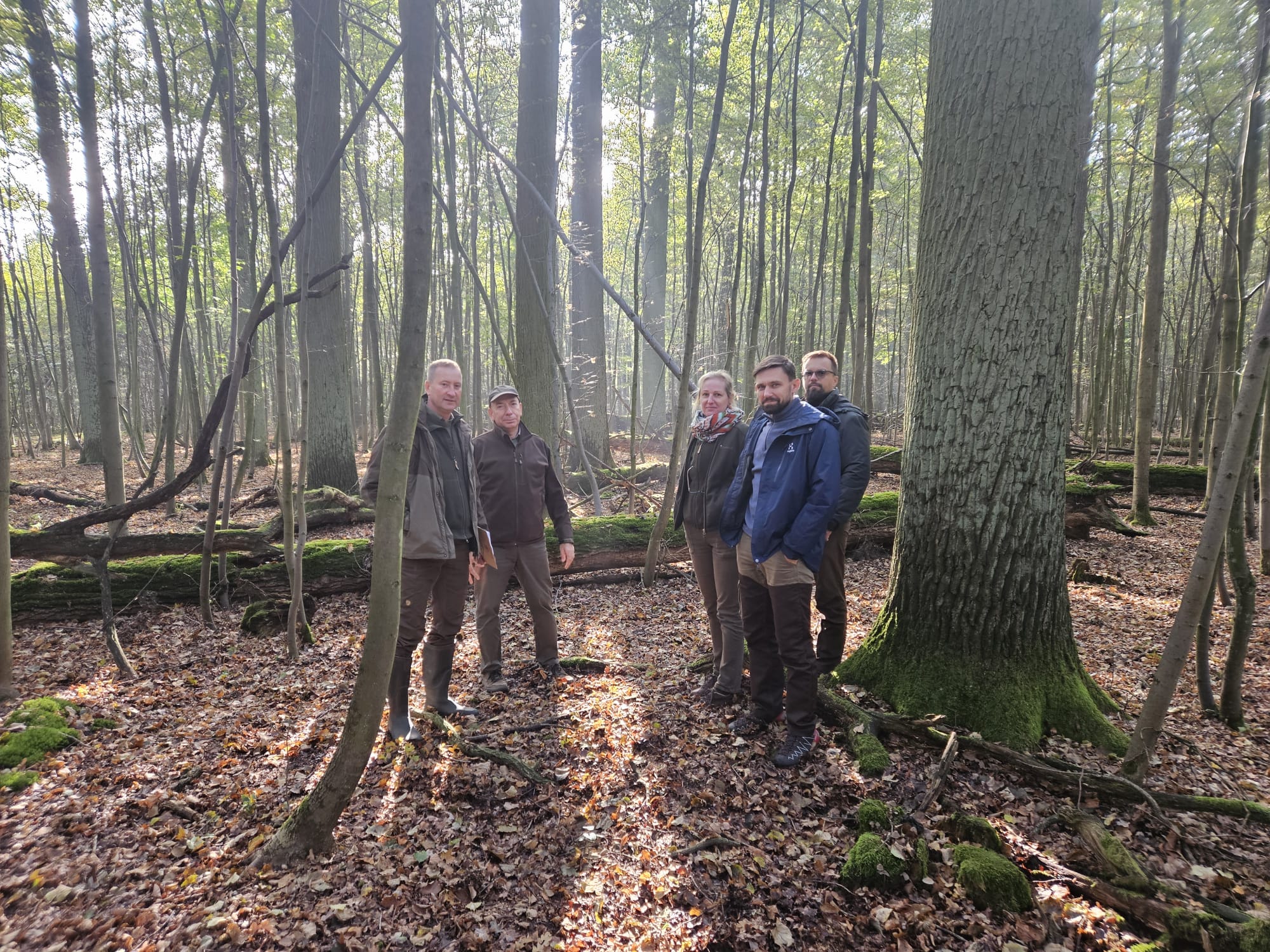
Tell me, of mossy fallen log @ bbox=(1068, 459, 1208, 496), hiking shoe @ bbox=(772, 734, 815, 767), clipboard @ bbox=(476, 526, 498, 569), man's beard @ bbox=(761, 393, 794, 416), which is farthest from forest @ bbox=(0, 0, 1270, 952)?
mossy fallen log @ bbox=(1068, 459, 1208, 496)

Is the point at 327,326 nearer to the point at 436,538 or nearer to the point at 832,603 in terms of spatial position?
the point at 436,538

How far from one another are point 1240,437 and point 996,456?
94cm

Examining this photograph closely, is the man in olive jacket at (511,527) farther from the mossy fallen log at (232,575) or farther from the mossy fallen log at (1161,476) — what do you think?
the mossy fallen log at (1161,476)

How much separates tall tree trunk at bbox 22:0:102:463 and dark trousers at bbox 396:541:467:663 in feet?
18.8

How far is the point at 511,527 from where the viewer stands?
4.35 metres

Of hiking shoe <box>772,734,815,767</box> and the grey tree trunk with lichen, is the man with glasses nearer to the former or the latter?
the grey tree trunk with lichen

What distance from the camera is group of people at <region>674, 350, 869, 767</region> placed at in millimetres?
3150

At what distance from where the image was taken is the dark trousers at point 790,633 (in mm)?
3143

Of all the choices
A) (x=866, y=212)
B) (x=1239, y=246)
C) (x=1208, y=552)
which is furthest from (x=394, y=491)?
(x=866, y=212)

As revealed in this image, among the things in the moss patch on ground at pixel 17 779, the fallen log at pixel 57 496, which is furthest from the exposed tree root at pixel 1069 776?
the fallen log at pixel 57 496

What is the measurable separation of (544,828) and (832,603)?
2.28 meters

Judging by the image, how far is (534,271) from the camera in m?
7.67

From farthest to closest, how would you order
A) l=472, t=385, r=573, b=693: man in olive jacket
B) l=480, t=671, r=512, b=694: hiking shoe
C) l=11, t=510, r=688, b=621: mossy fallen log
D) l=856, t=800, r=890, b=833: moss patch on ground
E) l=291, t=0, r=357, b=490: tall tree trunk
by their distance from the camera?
l=291, t=0, r=357, b=490: tall tree trunk, l=11, t=510, r=688, b=621: mossy fallen log, l=472, t=385, r=573, b=693: man in olive jacket, l=480, t=671, r=512, b=694: hiking shoe, l=856, t=800, r=890, b=833: moss patch on ground

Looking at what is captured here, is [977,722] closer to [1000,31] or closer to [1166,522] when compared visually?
[1000,31]
